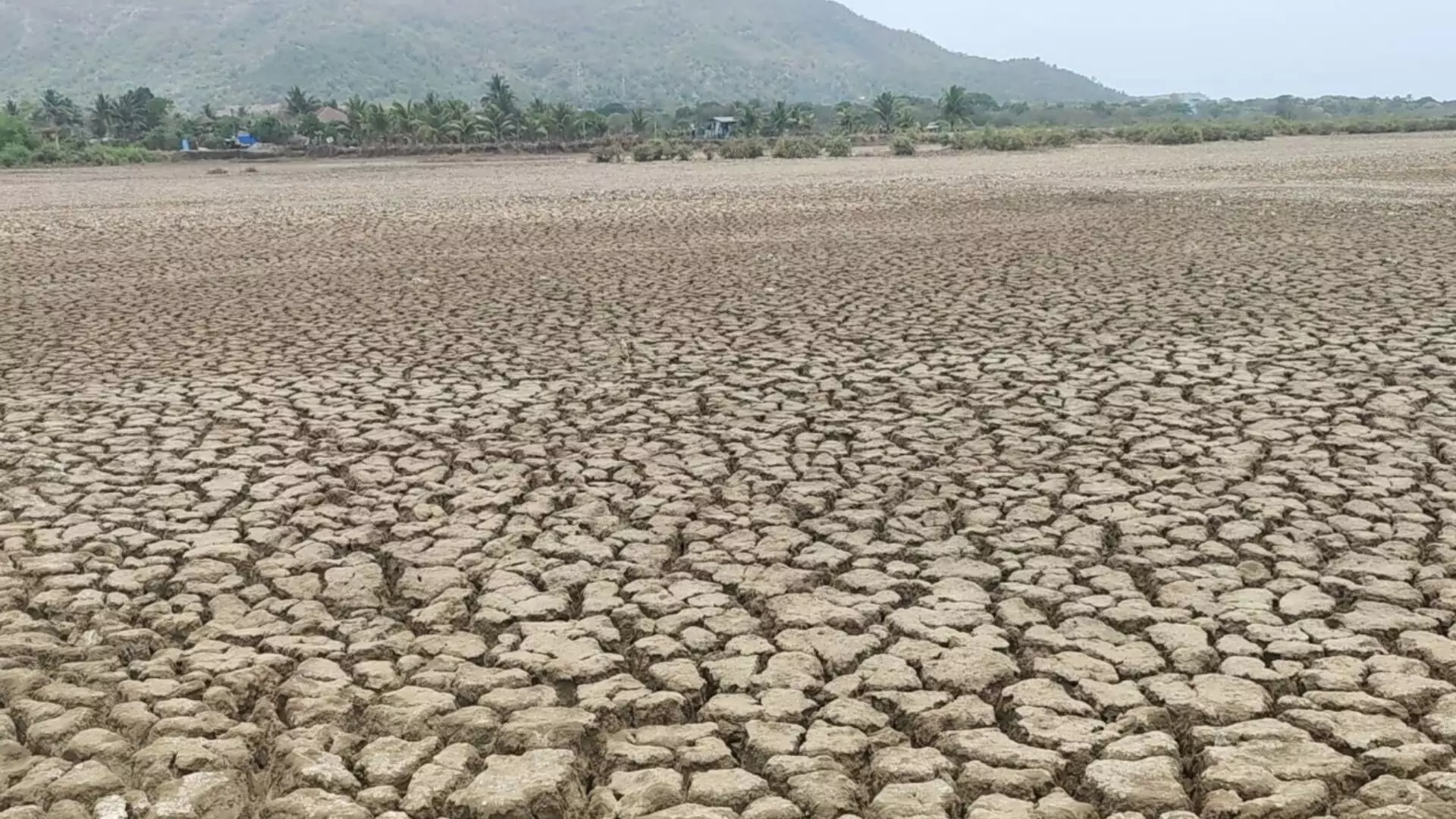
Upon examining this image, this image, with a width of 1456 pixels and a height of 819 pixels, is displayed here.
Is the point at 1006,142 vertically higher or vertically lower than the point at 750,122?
lower

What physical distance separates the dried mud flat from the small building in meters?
58.8

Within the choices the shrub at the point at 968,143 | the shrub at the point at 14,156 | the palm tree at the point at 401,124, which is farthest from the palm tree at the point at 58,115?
the shrub at the point at 968,143

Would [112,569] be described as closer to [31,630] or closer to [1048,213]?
[31,630]

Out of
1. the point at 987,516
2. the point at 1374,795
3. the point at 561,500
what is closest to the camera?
the point at 1374,795

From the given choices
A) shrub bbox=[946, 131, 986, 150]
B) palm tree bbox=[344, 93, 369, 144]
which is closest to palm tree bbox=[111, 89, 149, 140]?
palm tree bbox=[344, 93, 369, 144]

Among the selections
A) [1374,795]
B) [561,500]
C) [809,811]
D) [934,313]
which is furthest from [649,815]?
[934,313]

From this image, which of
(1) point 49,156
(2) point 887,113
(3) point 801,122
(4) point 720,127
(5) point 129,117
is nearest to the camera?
(1) point 49,156

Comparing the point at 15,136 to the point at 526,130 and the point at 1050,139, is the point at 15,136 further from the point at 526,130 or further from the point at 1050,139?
the point at 1050,139

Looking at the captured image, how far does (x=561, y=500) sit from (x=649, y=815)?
2.04 m

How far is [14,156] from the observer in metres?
42.0

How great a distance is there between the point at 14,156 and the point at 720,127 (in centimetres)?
3638

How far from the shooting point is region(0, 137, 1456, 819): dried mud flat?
8.58 feet

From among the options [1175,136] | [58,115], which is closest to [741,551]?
[1175,136]

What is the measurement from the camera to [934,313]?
7.75 meters
